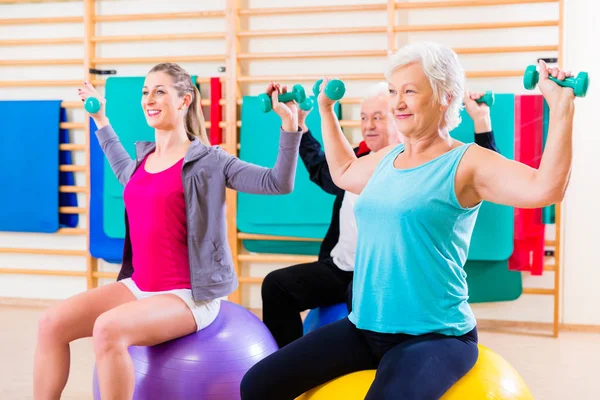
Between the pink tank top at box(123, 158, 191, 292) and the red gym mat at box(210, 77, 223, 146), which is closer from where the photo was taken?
the pink tank top at box(123, 158, 191, 292)

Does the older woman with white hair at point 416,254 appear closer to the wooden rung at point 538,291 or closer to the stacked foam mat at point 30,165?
the wooden rung at point 538,291

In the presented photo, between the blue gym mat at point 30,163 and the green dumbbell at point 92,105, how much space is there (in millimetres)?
1883

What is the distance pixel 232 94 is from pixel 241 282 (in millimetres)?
1213

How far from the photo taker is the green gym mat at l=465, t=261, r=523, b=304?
12.7 feet

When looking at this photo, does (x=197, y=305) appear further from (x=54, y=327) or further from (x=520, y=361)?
(x=520, y=361)

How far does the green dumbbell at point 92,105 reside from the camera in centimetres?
255

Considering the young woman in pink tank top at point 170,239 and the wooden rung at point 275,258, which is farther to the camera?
the wooden rung at point 275,258

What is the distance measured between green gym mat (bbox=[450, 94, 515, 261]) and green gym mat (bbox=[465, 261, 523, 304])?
0.12 metres

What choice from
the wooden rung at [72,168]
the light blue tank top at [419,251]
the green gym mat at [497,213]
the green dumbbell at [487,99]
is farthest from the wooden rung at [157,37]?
the light blue tank top at [419,251]

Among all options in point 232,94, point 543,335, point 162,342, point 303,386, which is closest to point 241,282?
point 232,94

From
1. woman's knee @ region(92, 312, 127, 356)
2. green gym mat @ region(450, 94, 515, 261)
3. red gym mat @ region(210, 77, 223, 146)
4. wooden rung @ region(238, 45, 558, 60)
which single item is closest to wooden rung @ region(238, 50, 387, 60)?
wooden rung @ region(238, 45, 558, 60)

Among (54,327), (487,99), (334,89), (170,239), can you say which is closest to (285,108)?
(334,89)

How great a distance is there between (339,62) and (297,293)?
1936 mm

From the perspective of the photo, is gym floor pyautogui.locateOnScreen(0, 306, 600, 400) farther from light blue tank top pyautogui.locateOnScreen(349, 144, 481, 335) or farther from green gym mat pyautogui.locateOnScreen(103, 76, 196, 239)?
light blue tank top pyautogui.locateOnScreen(349, 144, 481, 335)
